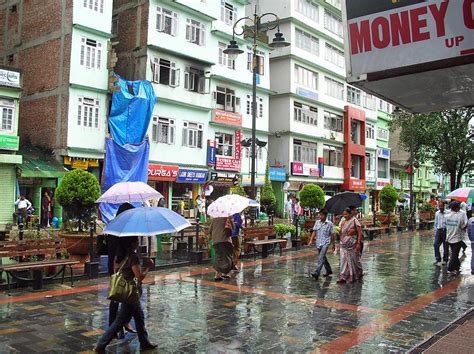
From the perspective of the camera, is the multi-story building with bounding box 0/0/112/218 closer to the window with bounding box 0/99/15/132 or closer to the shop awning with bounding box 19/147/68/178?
the shop awning with bounding box 19/147/68/178

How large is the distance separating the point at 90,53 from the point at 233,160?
37.0 ft

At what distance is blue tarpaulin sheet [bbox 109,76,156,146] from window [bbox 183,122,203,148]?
14.0 feet

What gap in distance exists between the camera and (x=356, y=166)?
146ft

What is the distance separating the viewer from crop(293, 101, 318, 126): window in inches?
1427

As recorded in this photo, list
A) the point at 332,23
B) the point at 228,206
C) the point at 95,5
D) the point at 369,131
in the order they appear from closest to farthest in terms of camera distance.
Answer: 1. the point at 228,206
2. the point at 95,5
3. the point at 332,23
4. the point at 369,131

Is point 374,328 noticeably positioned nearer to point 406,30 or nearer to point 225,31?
point 406,30

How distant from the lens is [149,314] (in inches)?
307

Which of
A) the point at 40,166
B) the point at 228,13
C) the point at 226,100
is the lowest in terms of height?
the point at 40,166

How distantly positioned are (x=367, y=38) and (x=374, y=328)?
17.3 feet

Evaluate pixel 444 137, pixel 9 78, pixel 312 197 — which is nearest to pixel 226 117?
→ pixel 312 197

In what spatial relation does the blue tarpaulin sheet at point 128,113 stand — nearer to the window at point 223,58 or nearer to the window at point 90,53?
the window at point 90,53

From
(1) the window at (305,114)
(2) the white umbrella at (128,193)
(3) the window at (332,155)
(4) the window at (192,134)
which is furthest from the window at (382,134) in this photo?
(2) the white umbrella at (128,193)

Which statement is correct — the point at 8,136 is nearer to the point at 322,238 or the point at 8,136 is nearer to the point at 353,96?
the point at 322,238

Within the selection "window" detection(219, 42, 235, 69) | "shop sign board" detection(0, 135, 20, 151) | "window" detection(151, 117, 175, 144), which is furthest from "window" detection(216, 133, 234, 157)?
"shop sign board" detection(0, 135, 20, 151)
